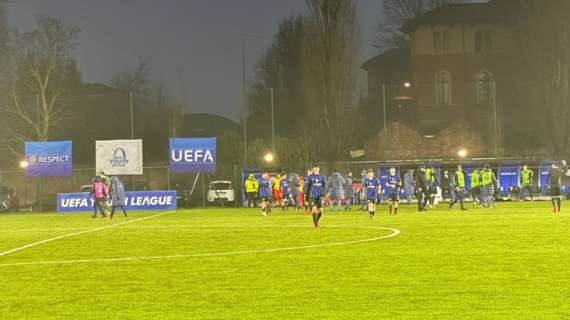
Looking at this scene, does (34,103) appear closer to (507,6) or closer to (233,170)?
(233,170)

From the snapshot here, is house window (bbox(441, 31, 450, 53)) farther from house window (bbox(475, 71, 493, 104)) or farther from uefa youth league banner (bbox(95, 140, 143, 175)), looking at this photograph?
uefa youth league banner (bbox(95, 140, 143, 175))

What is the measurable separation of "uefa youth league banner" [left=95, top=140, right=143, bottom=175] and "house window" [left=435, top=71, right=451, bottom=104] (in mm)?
33080

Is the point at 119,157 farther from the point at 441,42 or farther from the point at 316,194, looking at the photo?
the point at 441,42

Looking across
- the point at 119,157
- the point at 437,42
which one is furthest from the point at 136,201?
the point at 437,42

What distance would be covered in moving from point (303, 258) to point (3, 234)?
16.4 metres

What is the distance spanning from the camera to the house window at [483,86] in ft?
263

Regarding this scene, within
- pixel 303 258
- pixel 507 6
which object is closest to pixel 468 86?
pixel 507 6

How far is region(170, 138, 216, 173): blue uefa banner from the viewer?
56.9 m

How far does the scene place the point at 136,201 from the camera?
2276 inches

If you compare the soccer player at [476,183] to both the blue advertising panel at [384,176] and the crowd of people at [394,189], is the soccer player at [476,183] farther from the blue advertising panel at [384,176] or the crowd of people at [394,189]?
the blue advertising panel at [384,176]

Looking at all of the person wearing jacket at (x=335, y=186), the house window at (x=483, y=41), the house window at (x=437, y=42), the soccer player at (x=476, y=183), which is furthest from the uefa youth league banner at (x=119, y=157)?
the house window at (x=483, y=41)

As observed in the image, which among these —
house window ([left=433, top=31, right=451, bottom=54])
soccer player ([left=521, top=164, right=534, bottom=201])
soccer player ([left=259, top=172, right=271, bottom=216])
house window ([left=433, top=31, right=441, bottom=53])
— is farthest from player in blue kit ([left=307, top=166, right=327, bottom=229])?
house window ([left=433, top=31, right=451, bottom=54])

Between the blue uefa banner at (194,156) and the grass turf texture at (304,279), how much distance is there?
29768 millimetres

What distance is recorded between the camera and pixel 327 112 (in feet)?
220
